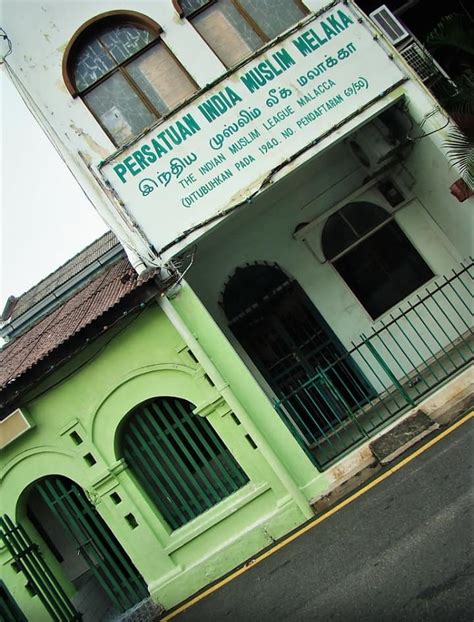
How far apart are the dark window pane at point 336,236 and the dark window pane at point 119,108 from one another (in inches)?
148

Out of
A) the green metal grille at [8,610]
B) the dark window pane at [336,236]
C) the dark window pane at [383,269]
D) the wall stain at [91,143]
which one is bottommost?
the green metal grille at [8,610]

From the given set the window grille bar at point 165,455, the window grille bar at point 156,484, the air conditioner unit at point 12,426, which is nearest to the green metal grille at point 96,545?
the air conditioner unit at point 12,426

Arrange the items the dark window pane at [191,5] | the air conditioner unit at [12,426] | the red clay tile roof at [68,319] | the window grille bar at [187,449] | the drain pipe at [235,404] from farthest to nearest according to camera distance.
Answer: the dark window pane at [191,5], the window grille bar at [187,449], the air conditioner unit at [12,426], the red clay tile roof at [68,319], the drain pipe at [235,404]

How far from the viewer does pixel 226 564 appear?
27.1ft

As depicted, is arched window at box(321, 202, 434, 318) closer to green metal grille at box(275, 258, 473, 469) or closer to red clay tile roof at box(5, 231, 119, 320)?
green metal grille at box(275, 258, 473, 469)

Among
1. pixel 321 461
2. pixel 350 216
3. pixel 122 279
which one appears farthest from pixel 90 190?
pixel 321 461

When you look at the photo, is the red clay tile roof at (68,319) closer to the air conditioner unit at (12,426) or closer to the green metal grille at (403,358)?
the air conditioner unit at (12,426)

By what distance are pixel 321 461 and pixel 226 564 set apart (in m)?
2.20

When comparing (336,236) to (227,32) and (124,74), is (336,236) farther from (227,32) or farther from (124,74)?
(124,74)

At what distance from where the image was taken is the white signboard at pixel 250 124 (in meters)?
8.94

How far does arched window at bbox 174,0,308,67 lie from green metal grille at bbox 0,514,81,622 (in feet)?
25.9

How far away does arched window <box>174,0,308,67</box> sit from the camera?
9484mm

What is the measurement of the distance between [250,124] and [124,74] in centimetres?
239

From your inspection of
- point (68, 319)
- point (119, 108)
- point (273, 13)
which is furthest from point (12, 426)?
point (273, 13)
